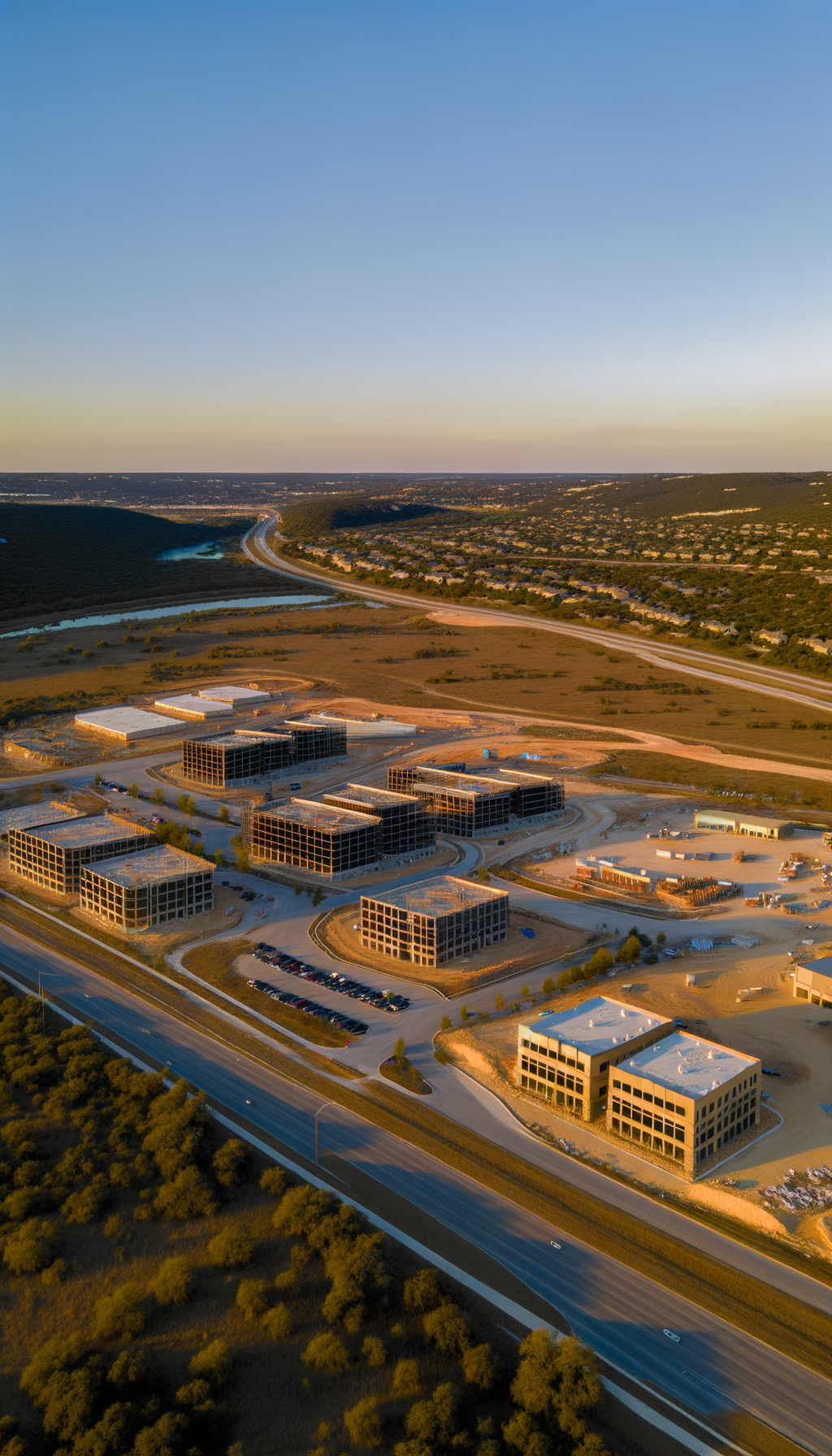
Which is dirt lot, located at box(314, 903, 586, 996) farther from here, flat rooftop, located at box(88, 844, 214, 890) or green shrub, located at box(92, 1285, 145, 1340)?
green shrub, located at box(92, 1285, 145, 1340)

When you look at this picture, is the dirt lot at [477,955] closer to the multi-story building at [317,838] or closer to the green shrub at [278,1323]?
the multi-story building at [317,838]

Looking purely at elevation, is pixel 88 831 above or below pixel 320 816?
above

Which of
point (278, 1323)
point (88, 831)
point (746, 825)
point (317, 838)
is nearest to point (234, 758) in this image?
point (88, 831)

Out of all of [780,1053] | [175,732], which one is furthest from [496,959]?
[175,732]

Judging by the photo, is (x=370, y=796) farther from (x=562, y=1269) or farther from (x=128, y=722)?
(x=562, y=1269)

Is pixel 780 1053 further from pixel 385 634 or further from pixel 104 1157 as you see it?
pixel 385 634

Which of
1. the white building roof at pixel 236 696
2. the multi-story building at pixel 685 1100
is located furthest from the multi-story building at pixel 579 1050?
the white building roof at pixel 236 696

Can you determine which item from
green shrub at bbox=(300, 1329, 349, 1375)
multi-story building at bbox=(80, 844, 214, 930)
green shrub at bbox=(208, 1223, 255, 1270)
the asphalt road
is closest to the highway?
multi-story building at bbox=(80, 844, 214, 930)

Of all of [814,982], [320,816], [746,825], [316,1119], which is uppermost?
[320,816]
